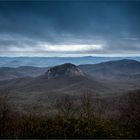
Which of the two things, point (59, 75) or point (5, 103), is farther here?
point (59, 75)

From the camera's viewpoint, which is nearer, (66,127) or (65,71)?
(66,127)

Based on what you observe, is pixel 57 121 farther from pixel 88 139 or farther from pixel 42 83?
pixel 42 83

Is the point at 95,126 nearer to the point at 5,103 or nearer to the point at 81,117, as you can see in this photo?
the point at 81,117

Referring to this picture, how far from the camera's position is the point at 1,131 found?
16.9ft

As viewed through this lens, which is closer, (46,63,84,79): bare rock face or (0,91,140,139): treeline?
(0,91,140,139): treeline

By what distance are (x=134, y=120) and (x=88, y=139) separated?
3.74 ft

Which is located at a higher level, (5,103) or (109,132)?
(5,103)

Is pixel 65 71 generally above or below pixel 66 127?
below

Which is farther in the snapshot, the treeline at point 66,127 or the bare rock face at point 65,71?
the bare rock face at point 65,71

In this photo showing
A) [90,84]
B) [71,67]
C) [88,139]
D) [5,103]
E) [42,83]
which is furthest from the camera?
[71,67]

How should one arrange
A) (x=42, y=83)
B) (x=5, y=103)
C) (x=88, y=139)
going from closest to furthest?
(x=88, y=139), (x=5, y=103), (x=42, y=83)

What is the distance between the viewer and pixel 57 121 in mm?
5250

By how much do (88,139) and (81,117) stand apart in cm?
62

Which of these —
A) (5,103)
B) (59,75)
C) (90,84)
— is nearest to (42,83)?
(59,75)
